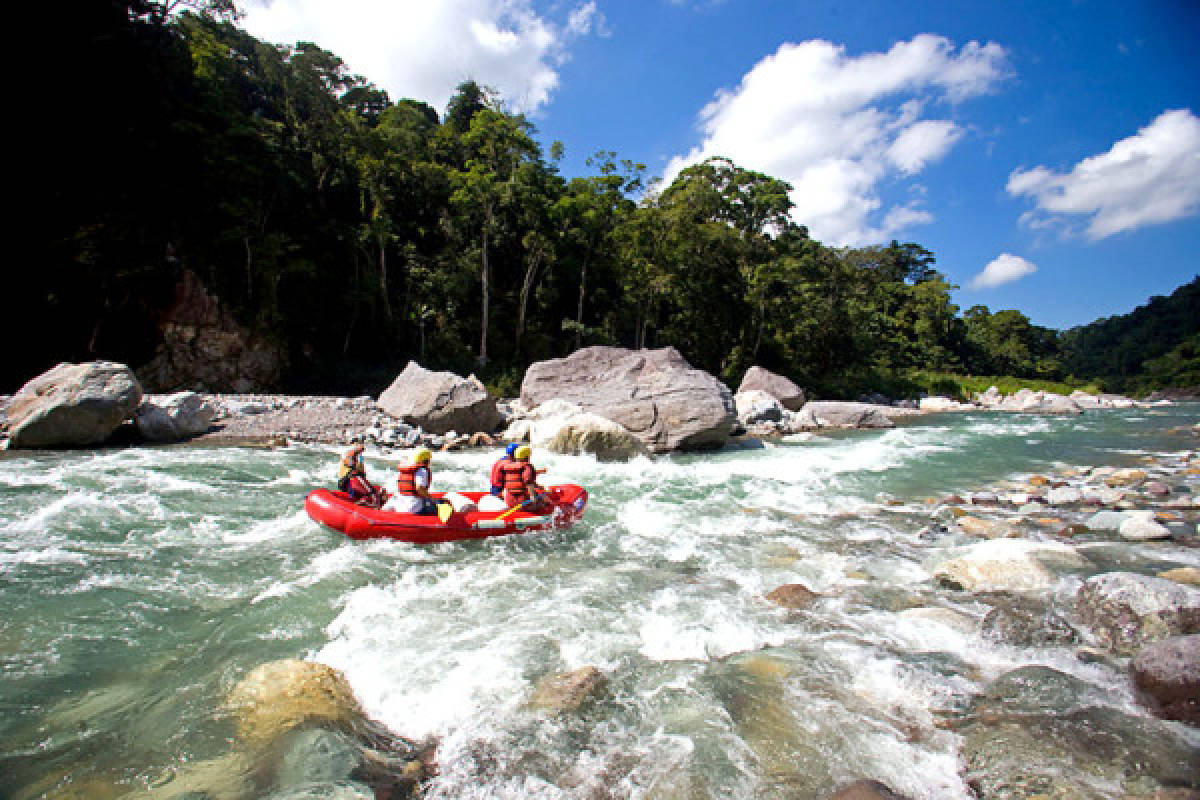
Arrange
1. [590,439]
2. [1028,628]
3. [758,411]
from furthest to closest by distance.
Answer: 1. [758,411]
2. [590,439]
3. [1028,628]

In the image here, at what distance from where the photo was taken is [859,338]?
31.4m

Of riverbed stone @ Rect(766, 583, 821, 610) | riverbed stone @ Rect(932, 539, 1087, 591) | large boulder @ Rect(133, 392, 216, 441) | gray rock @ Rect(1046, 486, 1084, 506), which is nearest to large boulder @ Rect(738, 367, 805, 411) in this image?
gray rock @ Rect(1046, 486, 1084, 506)

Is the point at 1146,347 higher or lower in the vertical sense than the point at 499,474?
higher

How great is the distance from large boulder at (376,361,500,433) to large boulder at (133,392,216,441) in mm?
3651

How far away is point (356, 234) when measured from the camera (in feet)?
65.0

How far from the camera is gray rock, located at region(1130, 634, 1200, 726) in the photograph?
9.70 ft

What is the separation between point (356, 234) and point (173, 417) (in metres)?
11.5

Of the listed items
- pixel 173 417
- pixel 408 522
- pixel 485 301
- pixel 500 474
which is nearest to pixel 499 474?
pixel 500 474

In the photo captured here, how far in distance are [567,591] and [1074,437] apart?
18.6 meters

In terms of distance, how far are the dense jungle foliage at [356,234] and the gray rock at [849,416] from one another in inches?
307

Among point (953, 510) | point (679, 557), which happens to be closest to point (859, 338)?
point (953, 510)

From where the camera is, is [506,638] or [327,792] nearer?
[327,792]

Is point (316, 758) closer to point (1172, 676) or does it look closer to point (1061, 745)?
point (1061, 745)

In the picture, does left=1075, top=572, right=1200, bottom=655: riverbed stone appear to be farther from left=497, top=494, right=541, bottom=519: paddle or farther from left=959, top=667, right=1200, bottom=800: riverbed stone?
left=497, top=494, right=541, bottom=519: paddle
